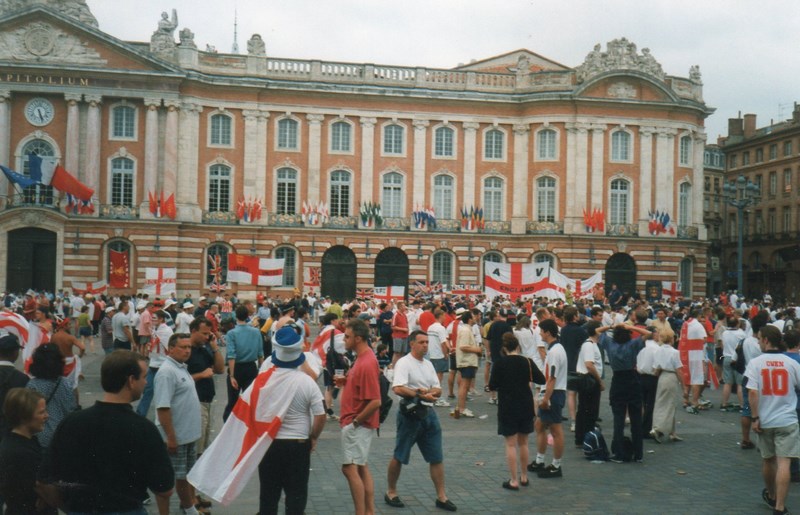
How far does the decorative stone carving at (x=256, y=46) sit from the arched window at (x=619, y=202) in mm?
21391

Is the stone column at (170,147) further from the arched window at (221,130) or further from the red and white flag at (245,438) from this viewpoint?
the red and white flag at (245,438)

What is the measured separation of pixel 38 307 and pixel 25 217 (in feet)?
100

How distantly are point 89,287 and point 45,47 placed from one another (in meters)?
14.0

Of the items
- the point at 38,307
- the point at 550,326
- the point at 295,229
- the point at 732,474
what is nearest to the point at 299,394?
the point at 550,326

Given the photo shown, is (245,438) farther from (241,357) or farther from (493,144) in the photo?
(493,144)

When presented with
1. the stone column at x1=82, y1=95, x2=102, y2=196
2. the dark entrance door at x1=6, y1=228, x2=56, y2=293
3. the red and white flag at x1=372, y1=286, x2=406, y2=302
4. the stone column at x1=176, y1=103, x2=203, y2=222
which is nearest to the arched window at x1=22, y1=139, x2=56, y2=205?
the dark entrance door at x1=6, y1=228, x2=56, y2=293

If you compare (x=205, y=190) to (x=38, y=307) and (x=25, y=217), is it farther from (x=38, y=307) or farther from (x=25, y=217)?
(x=38, y=307)

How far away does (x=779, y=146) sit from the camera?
6831 cm

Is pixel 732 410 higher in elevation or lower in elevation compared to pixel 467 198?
lower

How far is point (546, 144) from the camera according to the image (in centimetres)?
4766

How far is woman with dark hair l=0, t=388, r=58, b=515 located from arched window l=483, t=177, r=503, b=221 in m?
42.6

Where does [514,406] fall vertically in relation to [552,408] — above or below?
above

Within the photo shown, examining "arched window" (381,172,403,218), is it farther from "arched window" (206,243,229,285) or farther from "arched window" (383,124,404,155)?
"arched window" (206,243,229,285)

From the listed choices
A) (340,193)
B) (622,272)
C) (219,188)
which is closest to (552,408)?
(340,193)
